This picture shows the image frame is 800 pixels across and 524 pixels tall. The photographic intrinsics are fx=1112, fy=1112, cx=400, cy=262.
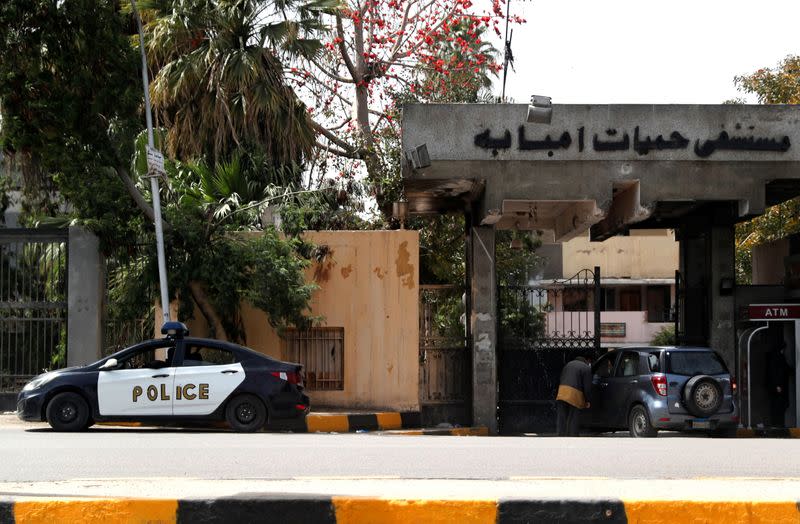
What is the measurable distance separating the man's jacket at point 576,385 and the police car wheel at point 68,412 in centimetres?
741

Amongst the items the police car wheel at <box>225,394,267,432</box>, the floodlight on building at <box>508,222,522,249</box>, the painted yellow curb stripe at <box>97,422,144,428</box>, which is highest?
the floodlight on building at <box>508,222,522,249</box>

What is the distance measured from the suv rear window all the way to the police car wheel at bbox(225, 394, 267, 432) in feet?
20.5

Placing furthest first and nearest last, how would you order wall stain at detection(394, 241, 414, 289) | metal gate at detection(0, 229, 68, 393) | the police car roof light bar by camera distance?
wall stain at detection(394, 241, 414, 289) → metal gate at detection(0, 229, 68, 393) → the police car roof light bar

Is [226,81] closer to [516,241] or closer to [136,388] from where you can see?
[516,241]

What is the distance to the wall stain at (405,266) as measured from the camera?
19438mm

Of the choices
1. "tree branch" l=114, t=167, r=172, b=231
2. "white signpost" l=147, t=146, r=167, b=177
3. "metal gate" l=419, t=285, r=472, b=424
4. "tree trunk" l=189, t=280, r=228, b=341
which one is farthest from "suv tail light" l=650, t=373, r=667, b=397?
"white signpost" l=147, t=146, r=167, b=177

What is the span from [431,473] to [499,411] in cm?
1155

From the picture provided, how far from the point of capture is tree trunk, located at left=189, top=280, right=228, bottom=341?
1861 cm

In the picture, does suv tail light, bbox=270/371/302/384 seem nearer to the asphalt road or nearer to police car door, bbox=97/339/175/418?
police car door, bbox=97/339/175/418

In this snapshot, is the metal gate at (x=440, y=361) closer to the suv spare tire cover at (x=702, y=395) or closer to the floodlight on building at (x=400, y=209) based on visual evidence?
the floodlight on building at (x=400, y=209)

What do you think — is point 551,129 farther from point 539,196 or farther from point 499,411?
point 499,411

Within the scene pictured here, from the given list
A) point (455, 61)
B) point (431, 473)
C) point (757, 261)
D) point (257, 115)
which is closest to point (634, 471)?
point (431, 473)

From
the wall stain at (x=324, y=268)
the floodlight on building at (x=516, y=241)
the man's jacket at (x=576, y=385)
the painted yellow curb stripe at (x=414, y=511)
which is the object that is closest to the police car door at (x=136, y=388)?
the wall stain at (x=324, y=268)

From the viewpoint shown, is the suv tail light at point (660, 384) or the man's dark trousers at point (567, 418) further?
the man's dark trousers at point (567, 418)
